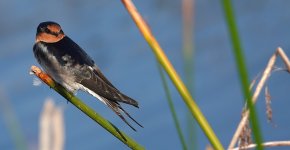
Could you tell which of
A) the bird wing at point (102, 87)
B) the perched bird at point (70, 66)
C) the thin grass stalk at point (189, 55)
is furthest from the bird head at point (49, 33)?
the thin grass stalk at point (189, 55)

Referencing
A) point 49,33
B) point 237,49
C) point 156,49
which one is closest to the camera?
point 237,49

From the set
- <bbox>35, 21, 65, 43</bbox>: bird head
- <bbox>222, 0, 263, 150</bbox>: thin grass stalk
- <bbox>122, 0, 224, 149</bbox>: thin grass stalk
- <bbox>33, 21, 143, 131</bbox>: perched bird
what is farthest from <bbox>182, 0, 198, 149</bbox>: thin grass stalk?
<bbox>35, 21, 65, 43</bbox>: bird head

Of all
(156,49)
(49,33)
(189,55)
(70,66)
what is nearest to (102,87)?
(70,66)

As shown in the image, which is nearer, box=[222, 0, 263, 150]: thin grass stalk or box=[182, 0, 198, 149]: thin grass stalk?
box=[222, 0, 263, 150]: thin grass stalk

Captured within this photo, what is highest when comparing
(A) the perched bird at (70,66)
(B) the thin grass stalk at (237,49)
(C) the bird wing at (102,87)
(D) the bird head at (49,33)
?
(D) the bird head at (49,33)

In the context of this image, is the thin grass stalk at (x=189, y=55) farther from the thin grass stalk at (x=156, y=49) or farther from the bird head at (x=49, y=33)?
the bird head at (x=49, y=33)

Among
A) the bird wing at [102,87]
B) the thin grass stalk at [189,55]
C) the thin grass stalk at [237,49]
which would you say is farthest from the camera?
the bird wing at [102,87]

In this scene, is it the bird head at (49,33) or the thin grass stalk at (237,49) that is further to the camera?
the bird head at (49,33)

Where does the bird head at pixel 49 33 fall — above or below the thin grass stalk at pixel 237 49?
above

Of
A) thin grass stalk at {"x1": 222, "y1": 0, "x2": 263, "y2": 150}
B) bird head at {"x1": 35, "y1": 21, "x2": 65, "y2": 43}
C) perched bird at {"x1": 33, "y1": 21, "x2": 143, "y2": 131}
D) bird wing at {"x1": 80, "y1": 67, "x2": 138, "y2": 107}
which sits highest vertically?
bird head at {"x1": 35, "y1": 21, "x2": 65, "y2": 43}

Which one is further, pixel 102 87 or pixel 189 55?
pixel 102 87

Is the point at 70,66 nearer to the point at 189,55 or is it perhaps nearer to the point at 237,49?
the point at 189,55

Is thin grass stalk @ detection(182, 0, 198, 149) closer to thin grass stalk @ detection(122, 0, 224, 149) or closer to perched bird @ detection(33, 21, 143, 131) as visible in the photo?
thin grass stalk @ detection(122, 0, 224, 149)

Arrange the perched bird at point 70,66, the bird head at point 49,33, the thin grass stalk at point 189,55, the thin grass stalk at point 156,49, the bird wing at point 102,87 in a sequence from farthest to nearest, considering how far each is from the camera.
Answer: the bird head at point 49,33 < the perched bird at point 70,66 < the bird wing at point 102,87 < the thin grass stalk at point 189,55 < the thin grass stalk at point 156,49
